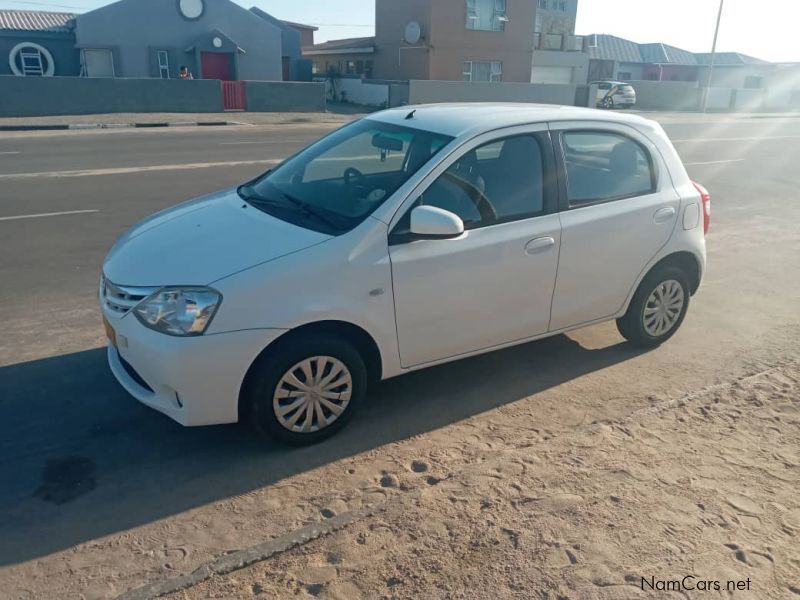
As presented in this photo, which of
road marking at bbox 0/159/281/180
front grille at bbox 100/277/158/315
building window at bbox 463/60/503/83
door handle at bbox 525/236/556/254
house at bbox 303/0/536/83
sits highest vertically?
house at bbox 303/0/536/83

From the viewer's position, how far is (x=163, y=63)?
3347cm

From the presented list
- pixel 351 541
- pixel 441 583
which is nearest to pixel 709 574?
pixel 441 583

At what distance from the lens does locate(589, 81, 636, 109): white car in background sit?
4000 centimetres

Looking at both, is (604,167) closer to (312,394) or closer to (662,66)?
(312,394)

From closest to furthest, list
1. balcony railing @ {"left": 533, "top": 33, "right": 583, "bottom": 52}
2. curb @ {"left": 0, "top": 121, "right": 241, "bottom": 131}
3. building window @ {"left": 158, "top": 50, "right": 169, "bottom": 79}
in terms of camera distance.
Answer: curb @ {"left": 0, "top": 121, "right": 241, "bottom": 131}, building window @ {"left": 158, "top": 50, "right": 169, "bottom": 79}, balcony railing @ {"left": 533, "top": 33, "right": 583, "bottom": 52}

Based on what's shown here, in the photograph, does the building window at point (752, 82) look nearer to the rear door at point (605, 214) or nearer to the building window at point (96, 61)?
the building window at point (96, 61)

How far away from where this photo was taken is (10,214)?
359 inches

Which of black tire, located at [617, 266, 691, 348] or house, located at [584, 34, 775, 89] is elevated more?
house, located at [584, 34, 775, 89]

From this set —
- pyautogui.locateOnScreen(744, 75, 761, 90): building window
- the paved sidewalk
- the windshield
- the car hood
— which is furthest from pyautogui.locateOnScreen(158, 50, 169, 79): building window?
pyautogui.locateOnScreen(744, 75, 761, 90): building window

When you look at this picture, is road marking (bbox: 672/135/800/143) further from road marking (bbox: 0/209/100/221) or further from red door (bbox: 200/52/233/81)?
red door (bbox: 200/52/233/81)

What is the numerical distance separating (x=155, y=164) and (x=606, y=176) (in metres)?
11.3

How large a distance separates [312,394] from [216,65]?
3428cm

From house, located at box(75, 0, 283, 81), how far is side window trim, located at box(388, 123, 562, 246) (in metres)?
32.9

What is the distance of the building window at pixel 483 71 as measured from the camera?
3808 centimetres
